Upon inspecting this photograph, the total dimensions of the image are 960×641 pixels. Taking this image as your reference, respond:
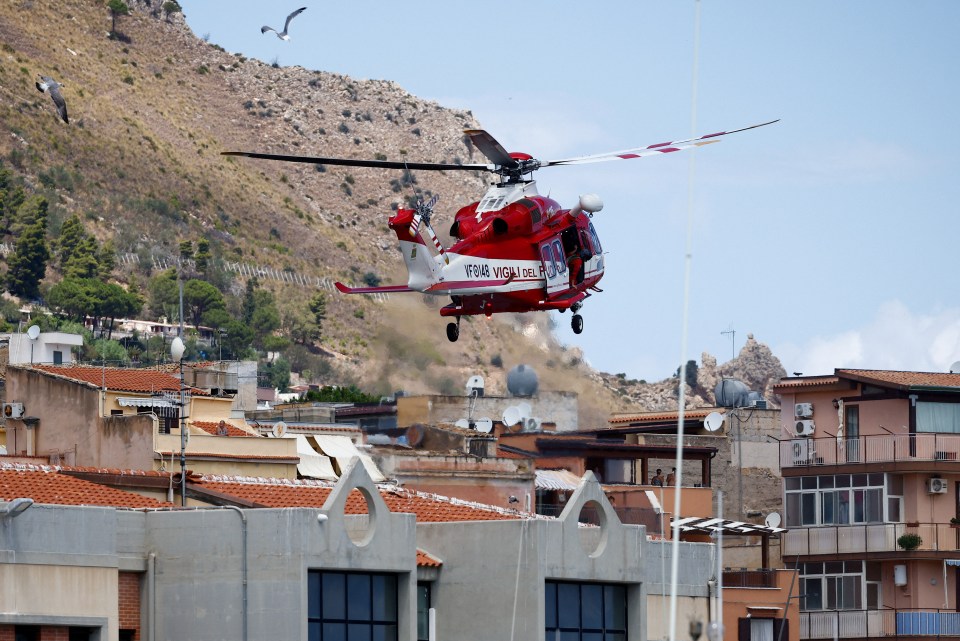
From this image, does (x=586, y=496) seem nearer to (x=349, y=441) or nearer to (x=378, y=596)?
(x=378, y=596)

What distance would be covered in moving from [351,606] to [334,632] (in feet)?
2.18

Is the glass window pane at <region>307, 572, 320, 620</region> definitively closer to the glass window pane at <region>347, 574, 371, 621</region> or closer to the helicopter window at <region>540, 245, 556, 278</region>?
the glass window pane at <region>347, 574, 371, 621</region>

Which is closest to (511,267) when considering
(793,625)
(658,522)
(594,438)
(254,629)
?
(658,522)

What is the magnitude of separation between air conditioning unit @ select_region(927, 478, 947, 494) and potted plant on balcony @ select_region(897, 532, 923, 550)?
5.54 ft

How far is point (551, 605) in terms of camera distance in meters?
47.5

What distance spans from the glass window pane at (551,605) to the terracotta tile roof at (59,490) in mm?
8115

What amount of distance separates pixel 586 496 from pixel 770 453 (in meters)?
41.3

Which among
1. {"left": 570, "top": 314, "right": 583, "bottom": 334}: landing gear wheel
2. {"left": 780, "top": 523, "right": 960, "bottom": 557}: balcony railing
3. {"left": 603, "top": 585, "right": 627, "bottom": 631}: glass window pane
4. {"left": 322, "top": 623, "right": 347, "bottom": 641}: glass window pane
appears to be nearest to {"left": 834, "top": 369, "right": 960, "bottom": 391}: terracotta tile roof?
{"left": 780, "top": 523, "right": 960, "bottom": 557}: balcony railing

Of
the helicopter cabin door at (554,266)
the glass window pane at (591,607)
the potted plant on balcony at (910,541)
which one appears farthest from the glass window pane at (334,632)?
the potted plant on balcony at (910,541)

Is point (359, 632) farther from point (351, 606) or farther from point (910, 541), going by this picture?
point (910, 541)

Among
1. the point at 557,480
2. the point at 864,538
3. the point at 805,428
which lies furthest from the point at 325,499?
the point at 805,428

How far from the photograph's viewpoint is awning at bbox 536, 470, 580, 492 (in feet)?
233

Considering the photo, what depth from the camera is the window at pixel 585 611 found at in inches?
1871

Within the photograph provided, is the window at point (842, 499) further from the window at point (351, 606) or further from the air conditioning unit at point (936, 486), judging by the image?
the window at point (351, 606)
